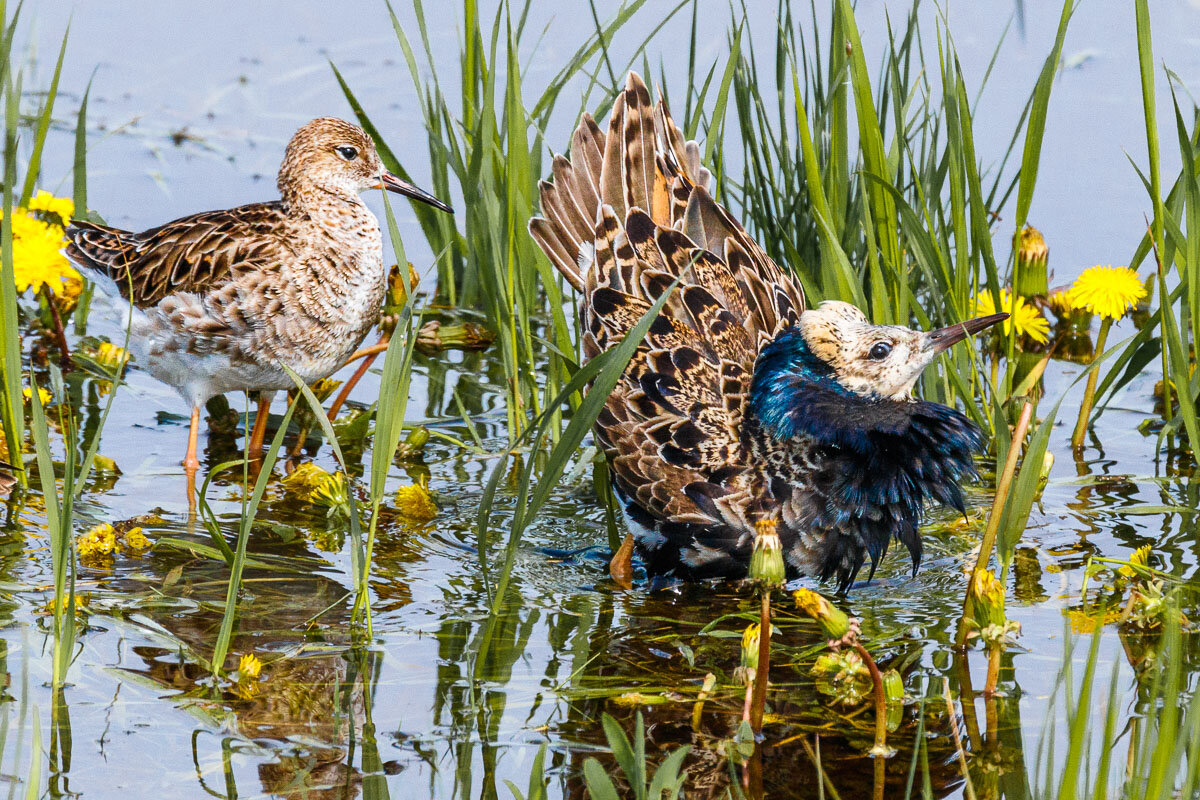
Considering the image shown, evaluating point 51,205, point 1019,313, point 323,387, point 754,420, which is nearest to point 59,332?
point 51,205

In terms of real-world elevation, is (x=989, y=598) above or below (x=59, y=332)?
below

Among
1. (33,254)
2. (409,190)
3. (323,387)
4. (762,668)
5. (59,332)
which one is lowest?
(762,668)

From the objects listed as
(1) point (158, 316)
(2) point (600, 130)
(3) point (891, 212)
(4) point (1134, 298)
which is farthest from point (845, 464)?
(1) point (158, 316)

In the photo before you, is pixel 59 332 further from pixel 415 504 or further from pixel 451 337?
pixel 415 504

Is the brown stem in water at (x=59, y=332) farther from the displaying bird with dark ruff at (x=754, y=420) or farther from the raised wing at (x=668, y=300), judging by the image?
the displaying bird with dark ruff at (x=754, y=420)

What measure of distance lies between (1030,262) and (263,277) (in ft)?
10.4

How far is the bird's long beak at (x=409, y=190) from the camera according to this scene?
6.24 metres

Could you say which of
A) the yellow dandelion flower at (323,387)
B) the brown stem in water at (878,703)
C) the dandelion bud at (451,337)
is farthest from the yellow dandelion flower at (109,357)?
the brown stem in water at (878,703)

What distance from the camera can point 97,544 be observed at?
4.78 metres

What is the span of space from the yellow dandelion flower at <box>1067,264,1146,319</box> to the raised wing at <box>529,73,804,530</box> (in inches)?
42.5

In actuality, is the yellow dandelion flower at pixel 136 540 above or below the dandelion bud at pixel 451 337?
below

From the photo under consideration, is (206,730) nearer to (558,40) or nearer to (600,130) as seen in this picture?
(600,130)

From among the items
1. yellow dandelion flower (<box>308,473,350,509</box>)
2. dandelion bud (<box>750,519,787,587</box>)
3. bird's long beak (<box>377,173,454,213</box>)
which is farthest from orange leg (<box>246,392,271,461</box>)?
dandelion bud (<box>750,519,787,587</box>)

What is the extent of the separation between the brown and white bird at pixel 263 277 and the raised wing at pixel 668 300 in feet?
2.20
